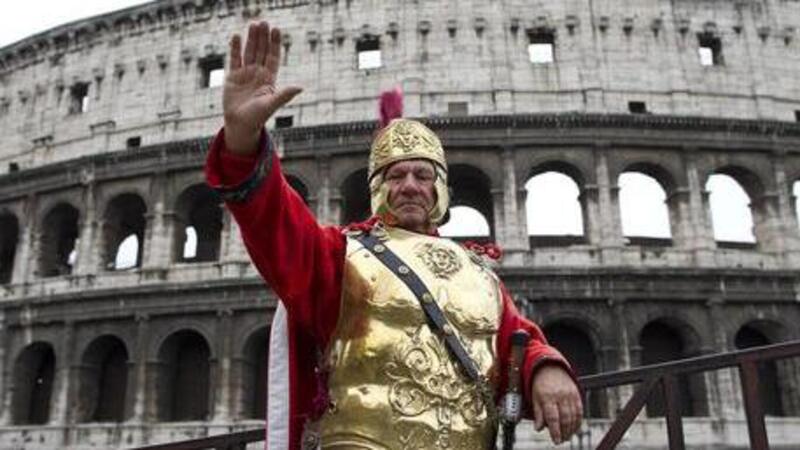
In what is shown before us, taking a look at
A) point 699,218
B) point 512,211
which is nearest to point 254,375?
point 512,211

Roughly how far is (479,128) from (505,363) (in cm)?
1551

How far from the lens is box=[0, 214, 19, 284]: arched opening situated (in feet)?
72.5

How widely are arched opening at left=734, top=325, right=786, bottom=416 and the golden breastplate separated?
15840 mm

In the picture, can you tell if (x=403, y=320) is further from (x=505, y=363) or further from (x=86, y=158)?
(x=86, y=158)

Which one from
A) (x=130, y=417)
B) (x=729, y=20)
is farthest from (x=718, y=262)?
(x=130, y=417)

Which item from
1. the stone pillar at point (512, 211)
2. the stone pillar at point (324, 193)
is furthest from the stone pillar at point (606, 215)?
the stone pillar at point (324, 193)

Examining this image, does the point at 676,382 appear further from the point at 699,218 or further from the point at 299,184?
the point at 299,184

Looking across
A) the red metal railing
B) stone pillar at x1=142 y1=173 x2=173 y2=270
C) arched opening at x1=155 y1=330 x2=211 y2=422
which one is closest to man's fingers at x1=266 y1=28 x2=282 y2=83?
the red metal railing

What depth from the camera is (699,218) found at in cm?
1744

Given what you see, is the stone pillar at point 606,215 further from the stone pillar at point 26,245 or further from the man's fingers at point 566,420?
the stone pillar at point 26,245

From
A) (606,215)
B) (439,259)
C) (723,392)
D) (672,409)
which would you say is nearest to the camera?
(439,259)

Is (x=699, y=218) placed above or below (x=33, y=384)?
above

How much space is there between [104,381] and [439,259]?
18500 millimetres

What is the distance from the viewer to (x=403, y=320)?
275cm
